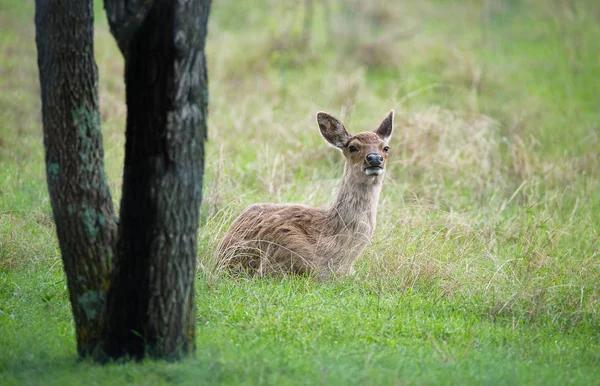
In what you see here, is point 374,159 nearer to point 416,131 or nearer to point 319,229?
point 319,229

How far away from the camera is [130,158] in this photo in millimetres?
4828

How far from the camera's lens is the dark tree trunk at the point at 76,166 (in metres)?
5.14

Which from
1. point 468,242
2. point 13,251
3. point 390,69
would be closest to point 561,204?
point 468,242

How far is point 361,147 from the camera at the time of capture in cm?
788

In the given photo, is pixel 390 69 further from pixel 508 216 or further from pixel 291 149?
pixel 508 216

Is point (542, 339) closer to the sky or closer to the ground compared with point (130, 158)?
closer to the ground

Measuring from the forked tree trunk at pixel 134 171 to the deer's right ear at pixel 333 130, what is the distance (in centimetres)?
316

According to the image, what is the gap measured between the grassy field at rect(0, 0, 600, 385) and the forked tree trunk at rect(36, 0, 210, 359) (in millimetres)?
284

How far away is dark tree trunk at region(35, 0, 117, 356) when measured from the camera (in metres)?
5.14

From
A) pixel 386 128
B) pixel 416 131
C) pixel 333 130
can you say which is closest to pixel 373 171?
pixel 333 130

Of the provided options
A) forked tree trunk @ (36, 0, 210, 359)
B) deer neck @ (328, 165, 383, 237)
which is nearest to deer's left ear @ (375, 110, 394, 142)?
deer neck @ (328, 165, 383, 237)

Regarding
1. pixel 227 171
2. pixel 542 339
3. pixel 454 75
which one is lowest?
pixel 542 339

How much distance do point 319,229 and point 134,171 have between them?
10.5ft

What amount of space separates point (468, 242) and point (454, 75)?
7885 mm
